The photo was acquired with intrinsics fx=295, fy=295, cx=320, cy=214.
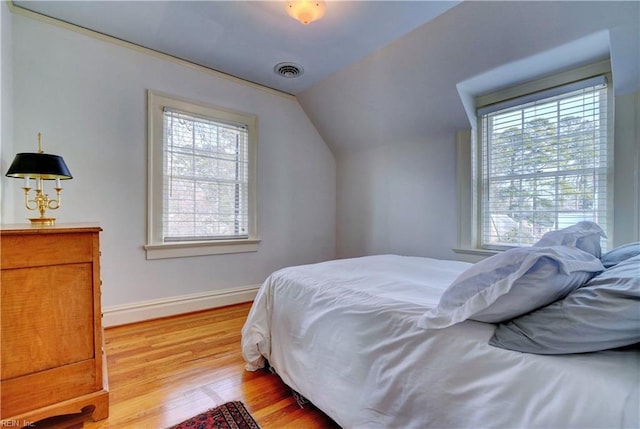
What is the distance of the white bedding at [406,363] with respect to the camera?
2.37 ft

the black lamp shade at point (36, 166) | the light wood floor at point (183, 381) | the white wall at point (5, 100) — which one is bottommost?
the light wood floor at point (183, 381)

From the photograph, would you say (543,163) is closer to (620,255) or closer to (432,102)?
(432,102)

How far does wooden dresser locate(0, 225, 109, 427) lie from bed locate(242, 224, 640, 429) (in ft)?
2.67

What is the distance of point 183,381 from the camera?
179 cm

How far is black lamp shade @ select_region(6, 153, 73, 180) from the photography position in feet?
5.29

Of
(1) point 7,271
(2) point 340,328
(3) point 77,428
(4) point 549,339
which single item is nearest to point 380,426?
(2) point 340,328

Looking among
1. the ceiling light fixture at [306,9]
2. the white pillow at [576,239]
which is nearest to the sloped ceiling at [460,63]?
the ceiling light fixture at [306,9]

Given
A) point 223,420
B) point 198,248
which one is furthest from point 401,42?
point 223,420

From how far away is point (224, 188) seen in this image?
3320mm

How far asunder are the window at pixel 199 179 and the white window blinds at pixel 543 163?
2594mm

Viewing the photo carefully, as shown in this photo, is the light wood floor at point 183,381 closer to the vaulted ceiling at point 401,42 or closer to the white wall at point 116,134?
the white wall at point 116,134

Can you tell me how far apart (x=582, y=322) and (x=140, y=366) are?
92.5 inches

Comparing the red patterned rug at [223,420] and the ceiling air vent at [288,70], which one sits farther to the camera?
the ceiling air vent at [288,70]

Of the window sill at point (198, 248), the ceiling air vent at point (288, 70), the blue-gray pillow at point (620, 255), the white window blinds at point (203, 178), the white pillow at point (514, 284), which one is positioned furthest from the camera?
the ceiling air vent at point (288, 70)
